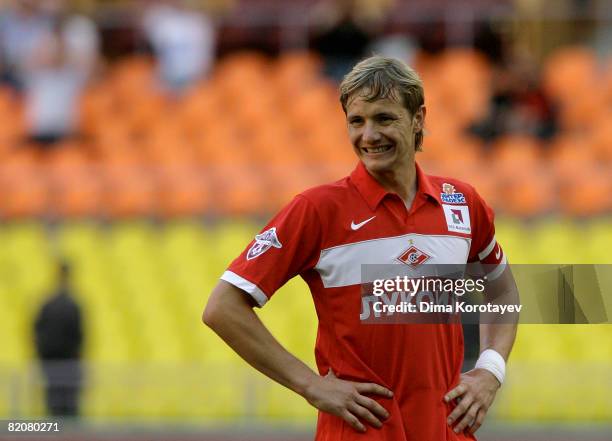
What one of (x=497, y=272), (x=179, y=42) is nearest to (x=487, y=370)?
(x=497, y=272)

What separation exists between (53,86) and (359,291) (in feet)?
33.9

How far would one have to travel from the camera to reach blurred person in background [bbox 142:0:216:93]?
1449 cm

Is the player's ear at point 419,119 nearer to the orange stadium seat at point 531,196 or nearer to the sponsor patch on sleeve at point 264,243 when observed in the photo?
the sponsor patch on sleeve at point 264,243

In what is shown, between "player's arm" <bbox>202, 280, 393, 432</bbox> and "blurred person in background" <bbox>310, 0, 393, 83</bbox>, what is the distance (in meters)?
9.59

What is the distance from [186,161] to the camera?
1316 centimetres

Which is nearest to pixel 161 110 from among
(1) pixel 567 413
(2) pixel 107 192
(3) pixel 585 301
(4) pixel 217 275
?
(2) pixel 107 192

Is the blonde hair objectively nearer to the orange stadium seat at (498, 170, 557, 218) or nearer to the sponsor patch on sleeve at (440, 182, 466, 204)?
the sponsor patch on sleeve at (440, 182, 466, 204)

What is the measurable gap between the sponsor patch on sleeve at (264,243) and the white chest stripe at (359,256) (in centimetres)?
15

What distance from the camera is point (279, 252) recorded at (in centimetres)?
389

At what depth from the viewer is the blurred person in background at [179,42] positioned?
1449 centimetres

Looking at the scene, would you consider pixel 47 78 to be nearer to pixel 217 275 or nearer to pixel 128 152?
pixel 128 152

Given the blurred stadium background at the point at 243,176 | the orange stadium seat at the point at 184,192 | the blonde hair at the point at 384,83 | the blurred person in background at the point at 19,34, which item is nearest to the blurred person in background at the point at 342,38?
the blurred stadium background at the point at 243,176

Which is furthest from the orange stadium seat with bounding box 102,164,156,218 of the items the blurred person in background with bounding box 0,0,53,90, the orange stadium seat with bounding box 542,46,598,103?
the orange stadium seat with bounding box 542,46,598,103

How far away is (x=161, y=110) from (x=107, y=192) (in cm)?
216
